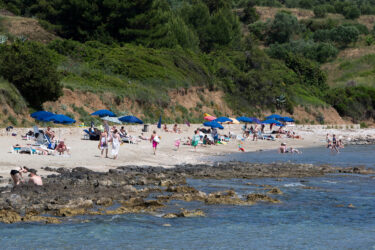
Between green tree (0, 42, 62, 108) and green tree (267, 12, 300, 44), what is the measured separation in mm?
84758

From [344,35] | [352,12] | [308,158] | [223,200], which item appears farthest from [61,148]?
[352,12]

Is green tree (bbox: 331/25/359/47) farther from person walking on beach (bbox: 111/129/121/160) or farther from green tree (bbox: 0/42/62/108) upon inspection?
person walking on beach (bbox: 111/129/121/160)

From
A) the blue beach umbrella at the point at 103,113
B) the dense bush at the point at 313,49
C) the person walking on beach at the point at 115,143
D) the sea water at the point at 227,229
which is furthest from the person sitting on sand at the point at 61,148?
the dense bush at the point at 313,49

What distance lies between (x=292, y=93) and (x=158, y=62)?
20695 millimetres

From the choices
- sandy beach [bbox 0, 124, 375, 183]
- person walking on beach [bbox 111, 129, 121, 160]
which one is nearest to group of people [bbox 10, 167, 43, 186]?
sandy beach [bbox 0, 124, 375, 183]

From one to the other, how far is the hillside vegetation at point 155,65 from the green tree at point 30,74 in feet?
0.22

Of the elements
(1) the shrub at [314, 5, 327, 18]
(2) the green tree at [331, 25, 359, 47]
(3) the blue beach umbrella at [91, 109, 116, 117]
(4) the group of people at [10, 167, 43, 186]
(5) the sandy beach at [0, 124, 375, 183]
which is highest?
(1) the shrub at [314, 5, 327, 18]

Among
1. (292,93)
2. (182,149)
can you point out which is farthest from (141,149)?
(292,93)

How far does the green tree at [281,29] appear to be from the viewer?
383ft

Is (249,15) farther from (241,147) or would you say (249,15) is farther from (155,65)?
(241,147)

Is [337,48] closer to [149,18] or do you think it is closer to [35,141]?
[149,18]

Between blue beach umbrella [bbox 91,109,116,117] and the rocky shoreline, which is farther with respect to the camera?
blue beach umbrella [bbox 91,109,116,117]

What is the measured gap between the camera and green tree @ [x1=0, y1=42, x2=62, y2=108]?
37.5 metres

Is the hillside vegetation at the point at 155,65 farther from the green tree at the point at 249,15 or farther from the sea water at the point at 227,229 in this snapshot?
the green tree at the point at 249,15
